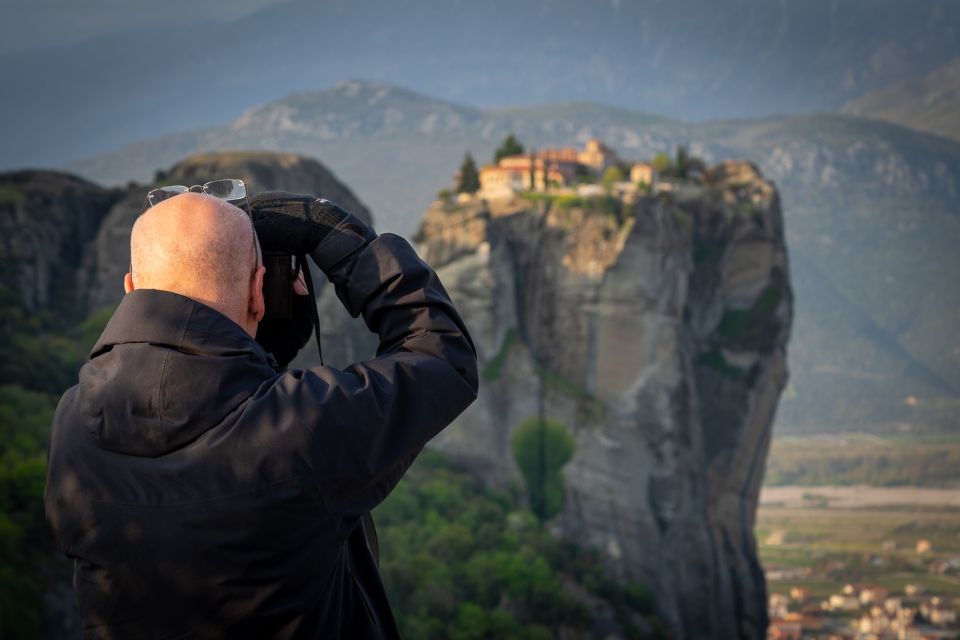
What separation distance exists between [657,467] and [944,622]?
71.4ft

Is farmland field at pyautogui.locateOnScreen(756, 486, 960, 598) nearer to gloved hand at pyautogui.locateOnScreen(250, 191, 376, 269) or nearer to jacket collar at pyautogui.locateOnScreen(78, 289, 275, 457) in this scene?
gloved hand at pyautogui.locateOnScreen(250, 191, 376, 269)

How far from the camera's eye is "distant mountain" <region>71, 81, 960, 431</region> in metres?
105

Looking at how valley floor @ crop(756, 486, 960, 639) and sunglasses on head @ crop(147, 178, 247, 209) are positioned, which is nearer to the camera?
sunglasses on head @ crop(147, 178, 247, 209)

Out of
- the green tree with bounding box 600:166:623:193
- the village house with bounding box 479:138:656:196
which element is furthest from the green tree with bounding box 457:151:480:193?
the green tree with bounding box 600:166:623:193

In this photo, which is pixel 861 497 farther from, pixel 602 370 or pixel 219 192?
pixel 219 192

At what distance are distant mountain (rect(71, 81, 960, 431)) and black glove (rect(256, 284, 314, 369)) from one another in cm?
8902

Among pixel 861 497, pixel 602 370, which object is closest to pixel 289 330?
pixel 602 370

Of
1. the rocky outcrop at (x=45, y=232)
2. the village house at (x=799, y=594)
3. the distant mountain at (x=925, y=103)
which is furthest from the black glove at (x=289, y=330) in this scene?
the distant mountain at (x=925, y=103)

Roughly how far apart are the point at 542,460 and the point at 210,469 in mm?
35280

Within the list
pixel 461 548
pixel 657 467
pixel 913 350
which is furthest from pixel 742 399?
pixel 913 350

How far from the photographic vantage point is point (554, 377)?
38250mm

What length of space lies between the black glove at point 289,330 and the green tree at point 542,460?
34.7m

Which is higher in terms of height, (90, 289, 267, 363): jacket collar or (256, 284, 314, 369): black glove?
(90, 289, 267, 363): jacket collar

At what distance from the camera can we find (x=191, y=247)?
2309 mm
